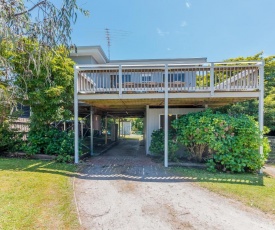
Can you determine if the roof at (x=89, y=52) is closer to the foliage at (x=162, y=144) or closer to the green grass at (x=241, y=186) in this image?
the foliage at (x=162, y=144)

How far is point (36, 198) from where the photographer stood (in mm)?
4062

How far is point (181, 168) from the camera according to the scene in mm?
6910

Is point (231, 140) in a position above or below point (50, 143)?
above

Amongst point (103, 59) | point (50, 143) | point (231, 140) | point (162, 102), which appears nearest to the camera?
point (231, 140)

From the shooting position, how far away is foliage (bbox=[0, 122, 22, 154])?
320 inches

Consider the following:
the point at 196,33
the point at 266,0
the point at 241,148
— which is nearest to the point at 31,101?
the point at 241,148

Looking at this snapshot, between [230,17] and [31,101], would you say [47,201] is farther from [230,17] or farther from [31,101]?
[230,17]

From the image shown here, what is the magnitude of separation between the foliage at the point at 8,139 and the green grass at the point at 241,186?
7084 mm

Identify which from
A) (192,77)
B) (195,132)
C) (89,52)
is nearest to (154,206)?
(195,132)

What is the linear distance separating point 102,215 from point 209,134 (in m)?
4.46

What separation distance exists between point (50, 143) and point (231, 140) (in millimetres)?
7139

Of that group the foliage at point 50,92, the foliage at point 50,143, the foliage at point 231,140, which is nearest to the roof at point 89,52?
the foliage at point 50,92

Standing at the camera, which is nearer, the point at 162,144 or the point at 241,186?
the point at 241,186

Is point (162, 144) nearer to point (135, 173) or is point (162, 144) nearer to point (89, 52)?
point (135, 173)
